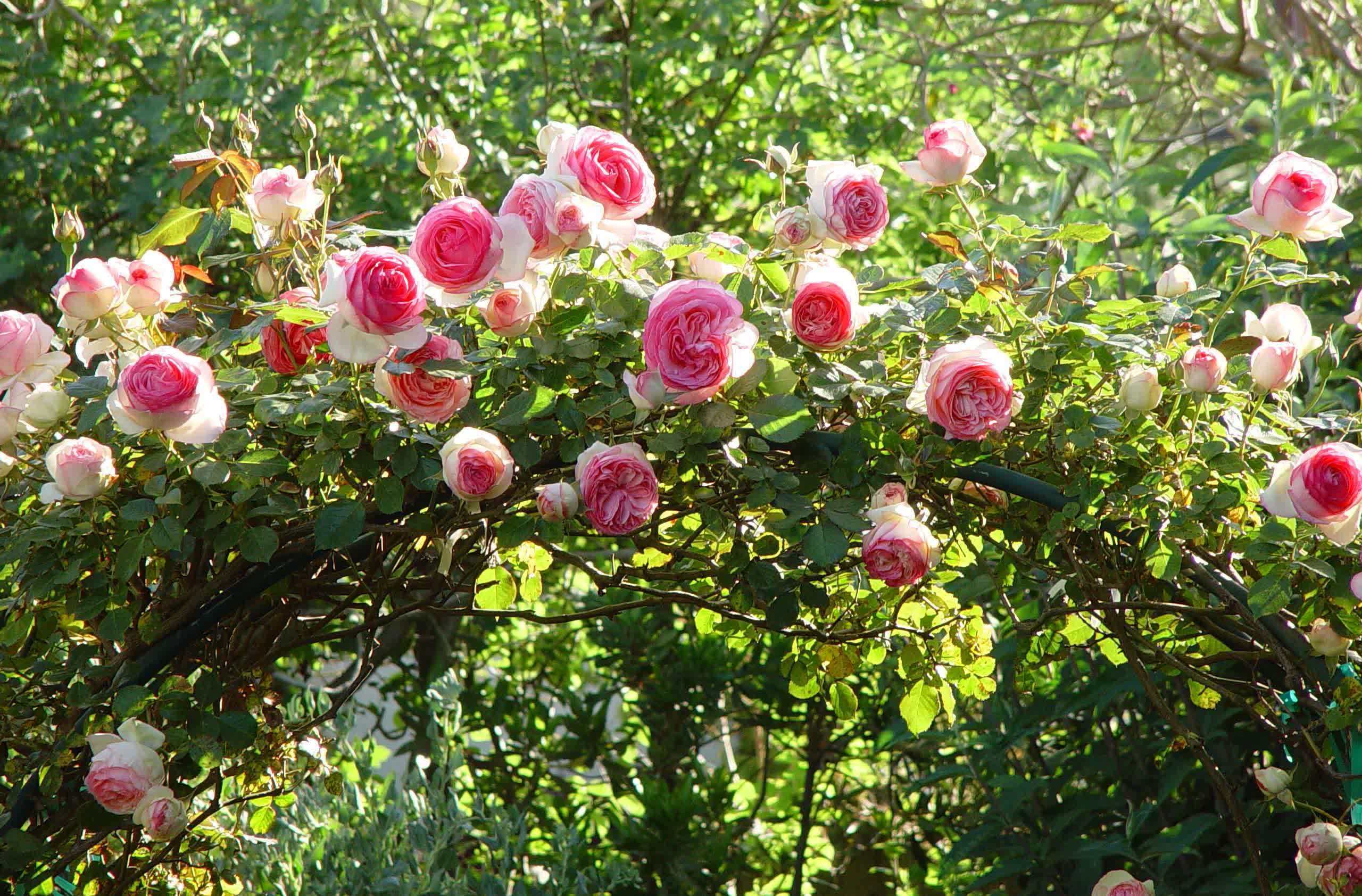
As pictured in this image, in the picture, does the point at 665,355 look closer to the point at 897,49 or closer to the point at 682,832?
the point at 682,832

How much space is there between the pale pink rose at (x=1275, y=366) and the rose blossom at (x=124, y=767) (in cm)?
105

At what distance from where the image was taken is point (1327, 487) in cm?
95

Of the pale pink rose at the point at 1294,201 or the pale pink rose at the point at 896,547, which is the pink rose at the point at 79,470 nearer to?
the pale pink rose at the point at 896,547

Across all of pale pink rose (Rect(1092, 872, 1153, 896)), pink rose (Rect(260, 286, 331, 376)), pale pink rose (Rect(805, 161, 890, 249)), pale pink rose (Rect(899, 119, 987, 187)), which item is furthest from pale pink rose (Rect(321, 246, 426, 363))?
pale pink rose (Rect(1092, 872, 1153, 896))

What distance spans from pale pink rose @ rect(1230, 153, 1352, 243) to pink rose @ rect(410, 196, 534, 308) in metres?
0.64

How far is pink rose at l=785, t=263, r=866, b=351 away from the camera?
102cm

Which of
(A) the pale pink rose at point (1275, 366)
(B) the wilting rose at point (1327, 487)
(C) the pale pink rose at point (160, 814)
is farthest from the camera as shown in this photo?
(C) the pale pink rose at point (160, 814)

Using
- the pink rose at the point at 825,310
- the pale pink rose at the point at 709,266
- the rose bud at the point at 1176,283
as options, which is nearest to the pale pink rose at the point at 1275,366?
the rose bud at the point at 1176,283

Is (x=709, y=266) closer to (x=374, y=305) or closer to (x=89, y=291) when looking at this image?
(x=374, y=305)

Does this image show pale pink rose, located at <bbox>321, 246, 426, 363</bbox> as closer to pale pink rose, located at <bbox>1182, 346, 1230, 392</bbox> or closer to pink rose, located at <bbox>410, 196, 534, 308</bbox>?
pink rose, located at <bbox>410, 196, 534, 308</bbox>

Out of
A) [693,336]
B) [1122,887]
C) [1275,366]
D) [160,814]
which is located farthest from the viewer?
[1122,887]

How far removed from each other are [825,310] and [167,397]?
0.54 m

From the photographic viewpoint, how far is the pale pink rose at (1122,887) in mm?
1346

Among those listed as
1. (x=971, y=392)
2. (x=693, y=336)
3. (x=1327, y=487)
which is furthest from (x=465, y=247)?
(x=1327, y=487)
